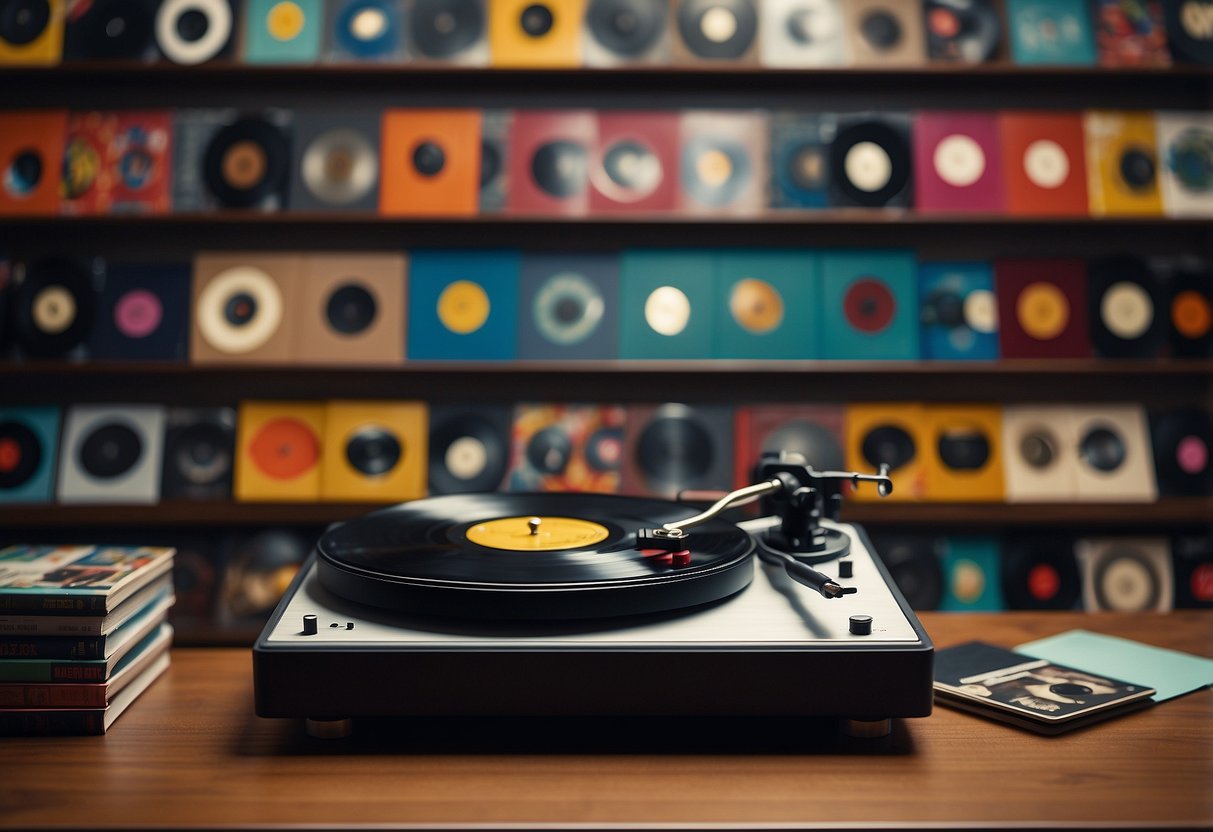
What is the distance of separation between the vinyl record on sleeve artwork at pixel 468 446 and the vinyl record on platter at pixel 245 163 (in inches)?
32.4

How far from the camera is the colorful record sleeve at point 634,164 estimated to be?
9.09ft

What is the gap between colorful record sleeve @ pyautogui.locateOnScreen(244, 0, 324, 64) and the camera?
279 cm

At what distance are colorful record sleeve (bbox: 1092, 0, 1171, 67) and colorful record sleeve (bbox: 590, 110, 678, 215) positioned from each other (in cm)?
129

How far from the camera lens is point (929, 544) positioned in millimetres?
2822

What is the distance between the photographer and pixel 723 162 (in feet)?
9.12

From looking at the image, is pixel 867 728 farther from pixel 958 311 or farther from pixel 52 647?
pixel 958 311

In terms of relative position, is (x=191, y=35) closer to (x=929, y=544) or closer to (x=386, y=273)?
(x=386, y=273)

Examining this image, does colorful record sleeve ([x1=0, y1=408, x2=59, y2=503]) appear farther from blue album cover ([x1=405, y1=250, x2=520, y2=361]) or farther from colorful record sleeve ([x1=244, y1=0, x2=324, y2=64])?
colorful record sleeve ([x1=244, y1=0, x2=324, y2=64])

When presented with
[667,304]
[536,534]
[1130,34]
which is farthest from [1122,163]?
[536,534]

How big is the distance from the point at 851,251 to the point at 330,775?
7.65 feet

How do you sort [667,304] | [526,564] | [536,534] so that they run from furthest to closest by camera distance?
[667,304]
[536,534]
[526,564]

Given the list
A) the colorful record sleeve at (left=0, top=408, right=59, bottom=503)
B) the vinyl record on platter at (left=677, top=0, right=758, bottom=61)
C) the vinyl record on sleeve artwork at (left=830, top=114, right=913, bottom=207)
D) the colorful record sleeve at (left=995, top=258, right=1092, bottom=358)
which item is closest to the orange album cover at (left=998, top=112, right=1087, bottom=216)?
the colorful record sleeve at (left=995, top=258, right=1092, bottom=358)

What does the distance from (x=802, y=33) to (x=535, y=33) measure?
78 centimetres

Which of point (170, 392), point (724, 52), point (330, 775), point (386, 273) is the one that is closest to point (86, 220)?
point (170, 392)
